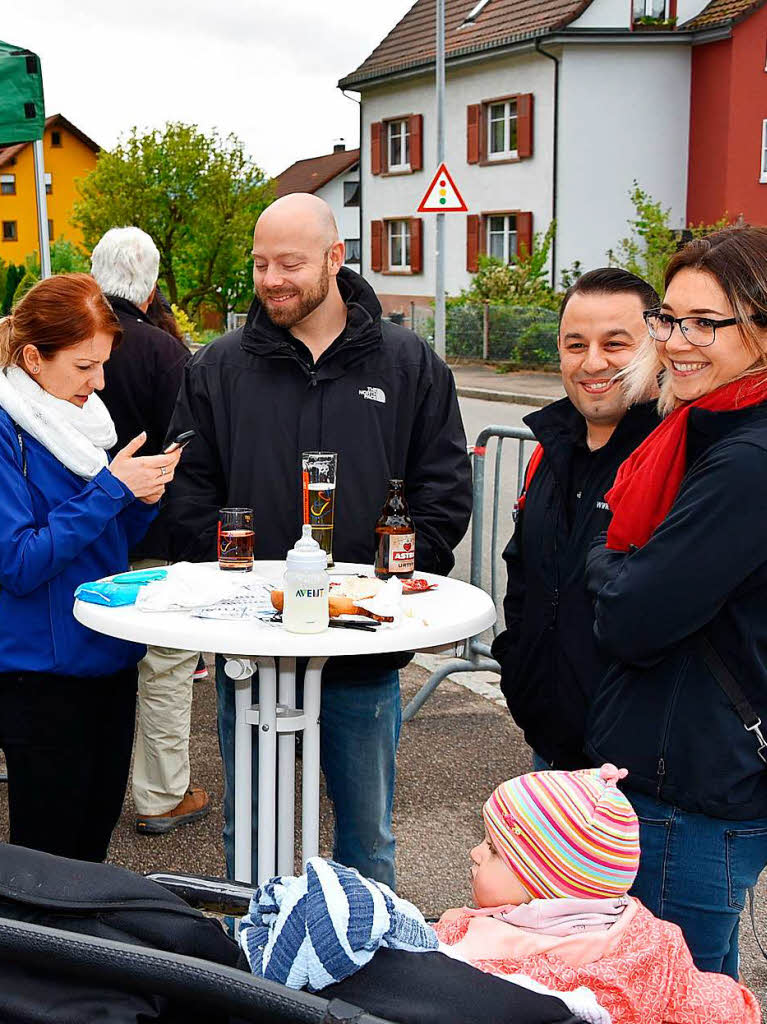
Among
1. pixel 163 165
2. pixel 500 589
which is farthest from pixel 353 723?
pixel 163 165

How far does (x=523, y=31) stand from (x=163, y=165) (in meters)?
17.0

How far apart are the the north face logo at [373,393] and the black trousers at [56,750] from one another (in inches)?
43.1

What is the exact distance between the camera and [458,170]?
31.8 meters

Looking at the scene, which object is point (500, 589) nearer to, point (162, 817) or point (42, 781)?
point (162, 817)

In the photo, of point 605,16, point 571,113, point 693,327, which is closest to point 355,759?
point 693,327

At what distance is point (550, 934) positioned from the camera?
2.03 metres

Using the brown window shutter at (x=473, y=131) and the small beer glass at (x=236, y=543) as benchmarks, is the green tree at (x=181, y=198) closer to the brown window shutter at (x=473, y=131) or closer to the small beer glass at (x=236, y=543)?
the brown window shutter at (x=473, y=131)

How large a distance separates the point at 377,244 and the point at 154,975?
3452 cm

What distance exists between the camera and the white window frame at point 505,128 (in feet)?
96.6

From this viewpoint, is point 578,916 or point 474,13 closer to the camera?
point 578,916

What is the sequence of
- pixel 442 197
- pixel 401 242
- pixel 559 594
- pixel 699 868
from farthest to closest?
pixel 401 242 < pixel 442 197 < pixel 559 594 < pixel 699 868

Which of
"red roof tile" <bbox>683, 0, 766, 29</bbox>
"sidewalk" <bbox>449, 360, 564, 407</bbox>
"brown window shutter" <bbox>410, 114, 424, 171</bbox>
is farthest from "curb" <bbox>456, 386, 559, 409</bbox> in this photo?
"brown window shutter" <bbox>410, 114, 424, 171</bbox>

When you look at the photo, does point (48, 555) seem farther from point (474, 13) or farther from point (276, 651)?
point (474, 13)

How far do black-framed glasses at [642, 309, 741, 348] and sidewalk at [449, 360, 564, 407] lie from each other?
16.4 metres
